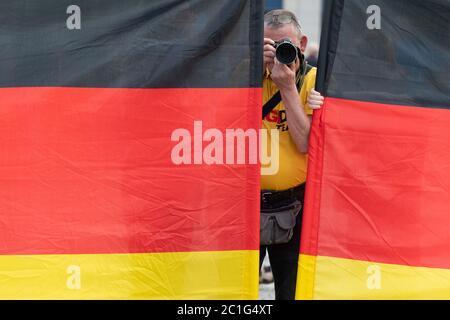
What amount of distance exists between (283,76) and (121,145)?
767mm

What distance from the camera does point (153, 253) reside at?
3625 millimetres

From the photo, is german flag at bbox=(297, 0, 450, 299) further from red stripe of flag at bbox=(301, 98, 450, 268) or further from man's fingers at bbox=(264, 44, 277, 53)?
man's fingers at bbox=(264, 44, 277, 53)

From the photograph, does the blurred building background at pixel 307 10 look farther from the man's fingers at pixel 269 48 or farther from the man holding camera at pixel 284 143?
the man's fingers at pixel 269 48

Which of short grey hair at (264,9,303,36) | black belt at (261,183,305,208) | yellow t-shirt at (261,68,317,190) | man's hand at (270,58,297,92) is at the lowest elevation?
black belt at (261,183,305,208)

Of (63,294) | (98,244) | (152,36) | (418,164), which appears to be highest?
(152,36)

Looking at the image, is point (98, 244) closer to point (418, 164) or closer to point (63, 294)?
point (63, 294)

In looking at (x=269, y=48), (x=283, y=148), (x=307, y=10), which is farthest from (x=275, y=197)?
(x=307, y=10)

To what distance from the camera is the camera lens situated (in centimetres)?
354

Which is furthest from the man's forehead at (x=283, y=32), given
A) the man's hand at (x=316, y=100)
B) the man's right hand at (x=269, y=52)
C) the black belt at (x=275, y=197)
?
the black belt at (x=275, y=197)

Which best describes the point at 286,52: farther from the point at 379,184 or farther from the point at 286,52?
the point at 379,184

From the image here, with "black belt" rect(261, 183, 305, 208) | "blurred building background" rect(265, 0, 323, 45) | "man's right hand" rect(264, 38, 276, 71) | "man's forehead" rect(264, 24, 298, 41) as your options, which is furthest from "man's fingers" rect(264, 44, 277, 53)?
"blurred building background" rect(265, 0, 323, 45)

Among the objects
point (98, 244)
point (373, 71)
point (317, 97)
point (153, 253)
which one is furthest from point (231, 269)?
point (373, 71)

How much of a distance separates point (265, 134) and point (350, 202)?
511 mm

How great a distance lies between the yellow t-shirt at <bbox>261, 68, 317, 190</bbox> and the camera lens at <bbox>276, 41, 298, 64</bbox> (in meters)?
0.27
